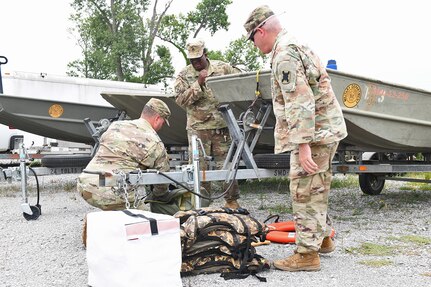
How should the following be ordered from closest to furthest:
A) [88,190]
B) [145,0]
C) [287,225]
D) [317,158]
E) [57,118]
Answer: [317,158] < [88,190] < [287,225] < [57,118] < [145,0]

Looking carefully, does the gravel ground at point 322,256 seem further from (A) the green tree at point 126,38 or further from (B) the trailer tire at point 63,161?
(A) the green tree at point 126,38

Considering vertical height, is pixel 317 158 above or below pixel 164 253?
above

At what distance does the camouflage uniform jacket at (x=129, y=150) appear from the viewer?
13.3 ft

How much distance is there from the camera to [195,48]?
17.4ft

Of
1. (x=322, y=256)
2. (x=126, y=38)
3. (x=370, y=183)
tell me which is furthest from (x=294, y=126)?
(x=126, y=38)

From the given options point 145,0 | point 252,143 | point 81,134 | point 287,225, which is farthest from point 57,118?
point 145,0

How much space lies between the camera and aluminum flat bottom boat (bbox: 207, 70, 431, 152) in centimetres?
506

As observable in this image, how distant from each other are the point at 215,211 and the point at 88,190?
1.12m

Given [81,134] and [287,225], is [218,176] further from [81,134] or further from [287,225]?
[81,134]

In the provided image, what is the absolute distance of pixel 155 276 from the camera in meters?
2.71

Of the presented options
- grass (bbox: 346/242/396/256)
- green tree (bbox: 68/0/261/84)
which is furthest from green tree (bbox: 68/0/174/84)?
grass (bbox: 346/242/396/256)

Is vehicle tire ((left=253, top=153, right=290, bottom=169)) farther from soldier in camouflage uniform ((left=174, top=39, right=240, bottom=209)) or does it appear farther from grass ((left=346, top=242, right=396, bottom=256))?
grass ((left=346, top=242, right=396, bottom=256))

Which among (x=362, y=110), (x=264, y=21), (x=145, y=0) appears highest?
(x=145, y=0)

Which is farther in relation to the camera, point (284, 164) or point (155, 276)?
point (284, 164)
